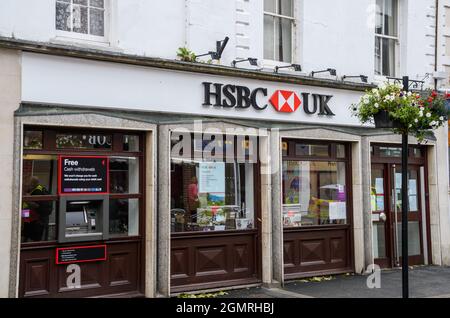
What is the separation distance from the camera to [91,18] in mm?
9281

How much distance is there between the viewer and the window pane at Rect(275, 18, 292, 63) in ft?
37.9

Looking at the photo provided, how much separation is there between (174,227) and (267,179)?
204 cm

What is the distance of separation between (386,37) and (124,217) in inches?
297

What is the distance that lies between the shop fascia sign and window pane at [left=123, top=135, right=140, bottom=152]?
4.42ft

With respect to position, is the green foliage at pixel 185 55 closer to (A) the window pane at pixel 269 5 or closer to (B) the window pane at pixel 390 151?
(A) the window pane at pixel 269 5

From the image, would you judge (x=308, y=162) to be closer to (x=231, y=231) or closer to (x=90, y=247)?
(x=231, y=231)

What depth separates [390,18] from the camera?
44.2 ft

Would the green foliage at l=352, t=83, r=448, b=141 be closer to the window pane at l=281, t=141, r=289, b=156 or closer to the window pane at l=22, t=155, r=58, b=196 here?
the window pane at l=281, t=141, r=289, b=156

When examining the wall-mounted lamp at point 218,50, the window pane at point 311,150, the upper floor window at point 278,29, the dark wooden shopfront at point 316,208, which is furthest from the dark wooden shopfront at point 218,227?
the upper floor window at point 278,29

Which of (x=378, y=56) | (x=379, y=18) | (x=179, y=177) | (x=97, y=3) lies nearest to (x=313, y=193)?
(x=179, y=177)

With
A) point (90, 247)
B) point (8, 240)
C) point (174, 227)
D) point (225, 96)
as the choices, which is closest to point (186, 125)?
point (225, 96)

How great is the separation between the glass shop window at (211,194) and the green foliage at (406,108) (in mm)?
2879
